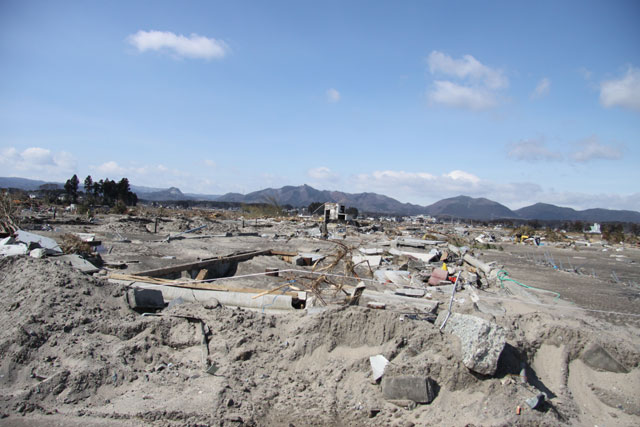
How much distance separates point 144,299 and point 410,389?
14.1 ft

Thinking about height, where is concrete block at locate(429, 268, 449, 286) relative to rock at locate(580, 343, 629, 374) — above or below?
above

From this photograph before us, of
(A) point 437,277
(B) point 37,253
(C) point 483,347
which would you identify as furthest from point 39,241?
(A) point 437,277

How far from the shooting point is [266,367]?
4566 mm

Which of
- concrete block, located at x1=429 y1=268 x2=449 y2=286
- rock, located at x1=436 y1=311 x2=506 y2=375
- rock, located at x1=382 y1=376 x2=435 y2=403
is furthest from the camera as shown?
concrete block, located at x1=429 y1=268 x2=449 y2=286

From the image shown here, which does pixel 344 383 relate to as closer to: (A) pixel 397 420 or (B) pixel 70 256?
(A) pixel 397 420

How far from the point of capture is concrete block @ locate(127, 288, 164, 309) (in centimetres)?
583

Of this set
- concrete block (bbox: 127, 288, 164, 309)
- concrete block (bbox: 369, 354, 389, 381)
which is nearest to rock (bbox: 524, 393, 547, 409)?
concrete block (bbox: 369, 354, 389, 381)

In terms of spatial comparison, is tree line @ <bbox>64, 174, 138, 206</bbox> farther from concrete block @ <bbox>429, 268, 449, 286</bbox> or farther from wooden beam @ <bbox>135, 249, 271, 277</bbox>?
concrete block @ <bbox>429, 268, 449, 286</bbox>

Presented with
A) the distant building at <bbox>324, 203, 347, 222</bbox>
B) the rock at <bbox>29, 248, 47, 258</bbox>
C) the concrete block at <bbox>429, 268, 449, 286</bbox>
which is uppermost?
the distant building at <bbox>324, 203, 347, 222</bbox>

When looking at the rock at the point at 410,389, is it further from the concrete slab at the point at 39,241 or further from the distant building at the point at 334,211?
the distant building at the point at 334,211

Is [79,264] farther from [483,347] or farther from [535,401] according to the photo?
[535,401]

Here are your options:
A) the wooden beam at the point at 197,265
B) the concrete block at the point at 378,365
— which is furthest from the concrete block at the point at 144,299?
the concrete block at the point at 378,365

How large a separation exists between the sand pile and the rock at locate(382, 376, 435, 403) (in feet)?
0.33

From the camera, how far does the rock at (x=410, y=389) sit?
13.1 ft
